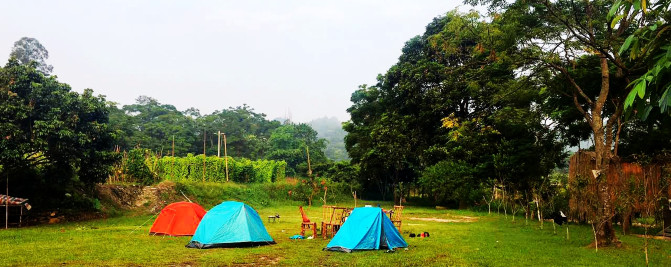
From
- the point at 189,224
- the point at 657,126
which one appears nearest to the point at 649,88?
the point at 189,224

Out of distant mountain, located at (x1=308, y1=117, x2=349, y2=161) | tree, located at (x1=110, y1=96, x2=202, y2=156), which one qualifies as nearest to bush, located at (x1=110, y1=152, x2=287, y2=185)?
tree, located at (x1=110, y1=96, x2=202, y2=156)

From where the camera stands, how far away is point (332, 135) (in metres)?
134

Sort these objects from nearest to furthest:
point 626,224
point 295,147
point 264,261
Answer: point 264,261, point 626,224, point 295,147

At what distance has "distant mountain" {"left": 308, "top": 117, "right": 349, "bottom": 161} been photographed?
279 feet

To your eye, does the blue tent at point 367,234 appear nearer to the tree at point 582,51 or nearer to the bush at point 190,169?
the tree at point 582,51

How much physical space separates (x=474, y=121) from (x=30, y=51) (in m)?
49.8

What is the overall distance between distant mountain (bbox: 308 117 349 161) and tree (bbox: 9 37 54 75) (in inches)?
1625

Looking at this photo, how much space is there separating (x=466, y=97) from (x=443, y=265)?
21.2m

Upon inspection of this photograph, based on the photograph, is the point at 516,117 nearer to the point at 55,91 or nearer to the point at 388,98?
the point at 388,98

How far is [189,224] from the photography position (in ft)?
49.8

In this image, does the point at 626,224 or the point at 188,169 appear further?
the point at 188,169

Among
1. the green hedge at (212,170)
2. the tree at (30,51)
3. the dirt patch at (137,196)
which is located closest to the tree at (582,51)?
the dirt patch at (137,196)

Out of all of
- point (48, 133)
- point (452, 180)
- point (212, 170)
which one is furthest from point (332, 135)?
point (48, 133)

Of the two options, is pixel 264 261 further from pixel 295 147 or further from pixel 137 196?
pixel 295 147
